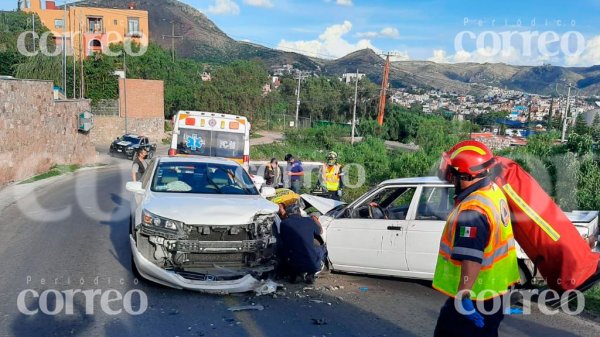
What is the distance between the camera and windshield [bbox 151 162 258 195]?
25.8 feet

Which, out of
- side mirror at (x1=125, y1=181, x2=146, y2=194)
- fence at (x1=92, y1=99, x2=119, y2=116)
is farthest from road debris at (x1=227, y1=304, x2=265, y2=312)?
fence at (x1=92, y1=99, x2=119, y2=116)

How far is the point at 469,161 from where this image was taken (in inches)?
129

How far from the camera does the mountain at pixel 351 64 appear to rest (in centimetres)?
8869

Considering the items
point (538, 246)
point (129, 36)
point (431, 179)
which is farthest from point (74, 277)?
point (129, 36)

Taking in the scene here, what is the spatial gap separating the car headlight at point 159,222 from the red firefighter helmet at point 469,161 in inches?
160

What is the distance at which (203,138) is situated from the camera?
44.6 ft

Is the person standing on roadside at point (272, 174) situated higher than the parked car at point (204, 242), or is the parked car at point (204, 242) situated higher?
the parked car at point (204, 242)

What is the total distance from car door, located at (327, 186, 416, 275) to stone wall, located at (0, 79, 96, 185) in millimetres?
14391

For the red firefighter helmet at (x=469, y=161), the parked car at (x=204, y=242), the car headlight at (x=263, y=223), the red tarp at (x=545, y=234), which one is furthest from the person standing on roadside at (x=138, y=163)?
the red tarp at (x=545, y=234)

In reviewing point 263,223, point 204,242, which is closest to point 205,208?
point 204,242

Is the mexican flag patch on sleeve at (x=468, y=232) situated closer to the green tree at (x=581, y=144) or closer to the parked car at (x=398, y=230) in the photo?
the parked car at (x=398, y=230)

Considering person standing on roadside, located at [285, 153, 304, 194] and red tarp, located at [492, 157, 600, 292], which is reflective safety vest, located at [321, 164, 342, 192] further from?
red tarp, located at [492, 157, 600, 292]

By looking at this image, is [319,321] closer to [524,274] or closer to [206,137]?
[524,274]

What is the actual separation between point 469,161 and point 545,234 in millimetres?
661
